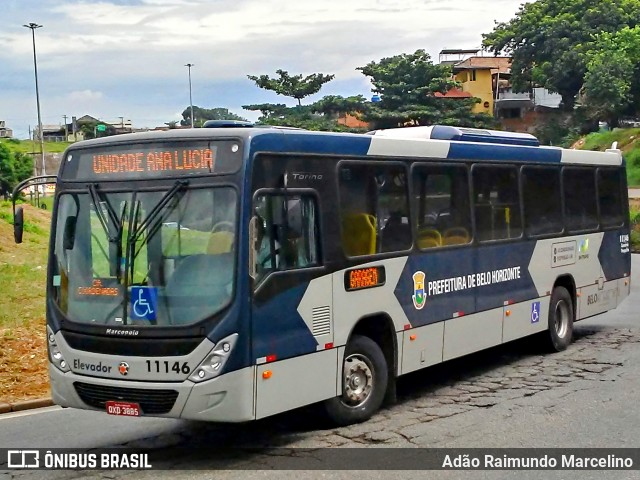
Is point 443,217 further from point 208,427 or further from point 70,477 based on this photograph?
point 70,477

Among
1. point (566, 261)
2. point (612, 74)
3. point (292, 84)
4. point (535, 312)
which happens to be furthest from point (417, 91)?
point (535, 312)

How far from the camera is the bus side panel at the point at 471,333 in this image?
10.4 meters

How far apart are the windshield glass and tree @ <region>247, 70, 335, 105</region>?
32.5m

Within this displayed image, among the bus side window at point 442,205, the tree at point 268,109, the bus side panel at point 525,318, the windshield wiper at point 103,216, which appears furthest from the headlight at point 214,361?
the tree at point 268,109

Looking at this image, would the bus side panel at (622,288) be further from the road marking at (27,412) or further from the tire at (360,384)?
the road marking at (27,412)

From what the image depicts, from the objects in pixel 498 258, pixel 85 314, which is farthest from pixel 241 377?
pixel 498 258

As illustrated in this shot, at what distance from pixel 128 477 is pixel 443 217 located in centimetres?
484

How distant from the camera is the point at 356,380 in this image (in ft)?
29.1

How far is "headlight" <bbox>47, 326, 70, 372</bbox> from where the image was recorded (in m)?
7.99

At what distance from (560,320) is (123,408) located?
25.5ft

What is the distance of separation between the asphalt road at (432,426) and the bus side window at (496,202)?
1816 mm

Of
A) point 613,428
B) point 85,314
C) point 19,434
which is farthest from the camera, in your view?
point 19,434

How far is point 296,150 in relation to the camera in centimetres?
823

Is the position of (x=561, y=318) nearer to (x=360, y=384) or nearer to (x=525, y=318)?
(x=525, y=318)
